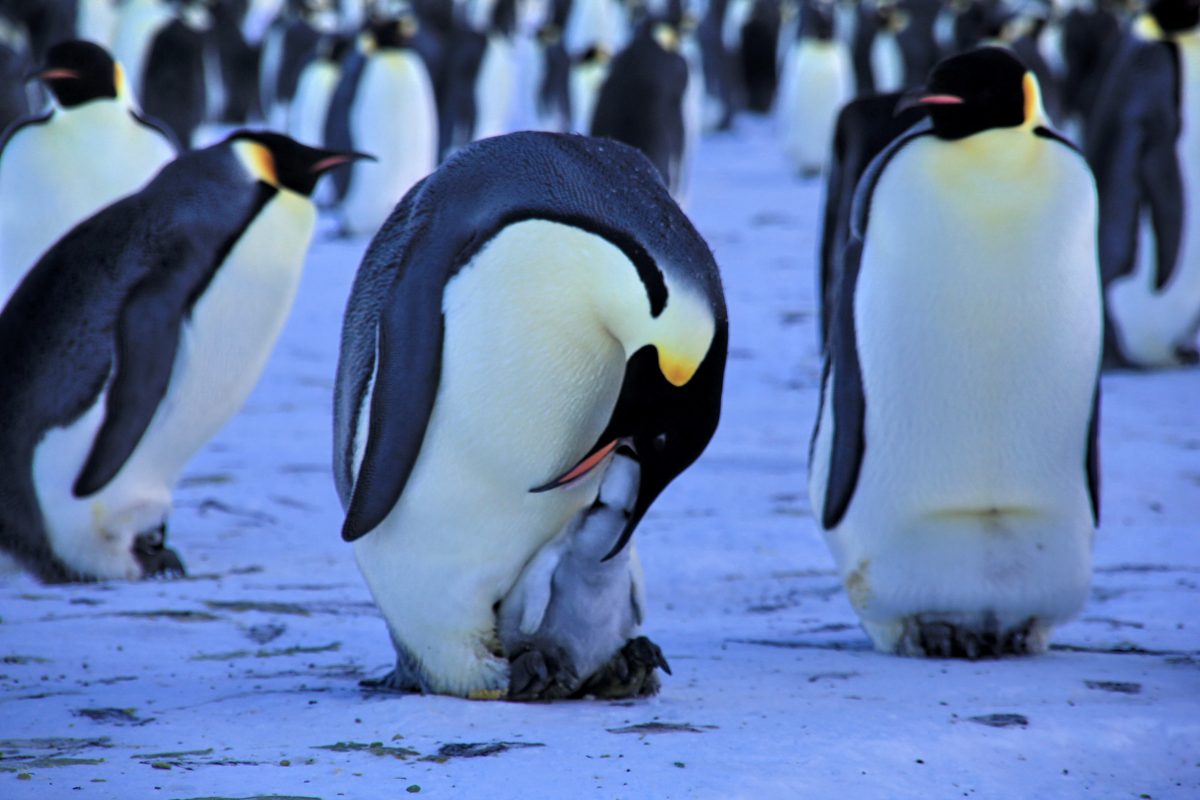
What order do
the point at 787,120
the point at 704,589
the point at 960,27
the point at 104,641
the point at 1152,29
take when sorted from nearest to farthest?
the point at 104,641 → the point at 704,589 → the point at 1152,29 → the point at 787,120 → the point at 960,27

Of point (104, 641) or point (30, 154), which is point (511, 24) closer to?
point (30, 154)

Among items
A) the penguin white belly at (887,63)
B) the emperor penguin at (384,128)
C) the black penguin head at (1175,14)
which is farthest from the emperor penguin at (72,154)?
the penguin white belly at (887,63)

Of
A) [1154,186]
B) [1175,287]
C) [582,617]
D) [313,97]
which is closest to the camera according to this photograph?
[582,617]

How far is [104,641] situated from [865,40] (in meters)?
18.6

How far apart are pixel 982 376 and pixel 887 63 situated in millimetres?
16970

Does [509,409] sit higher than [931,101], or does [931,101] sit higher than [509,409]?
[931,101]

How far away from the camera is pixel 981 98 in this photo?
11.2ft

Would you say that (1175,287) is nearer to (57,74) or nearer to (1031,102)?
(1031,102)

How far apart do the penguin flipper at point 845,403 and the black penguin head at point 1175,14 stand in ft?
13.2

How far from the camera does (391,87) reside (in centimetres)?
1162

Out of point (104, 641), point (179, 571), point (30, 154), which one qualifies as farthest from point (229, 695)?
point (30, 154)

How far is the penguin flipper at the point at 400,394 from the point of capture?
286 centimetres

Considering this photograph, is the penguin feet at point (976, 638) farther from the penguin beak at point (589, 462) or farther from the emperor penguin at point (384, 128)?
the emperor penguin at point (384, 128)

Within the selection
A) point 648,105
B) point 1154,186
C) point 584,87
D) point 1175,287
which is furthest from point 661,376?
point 584,87
